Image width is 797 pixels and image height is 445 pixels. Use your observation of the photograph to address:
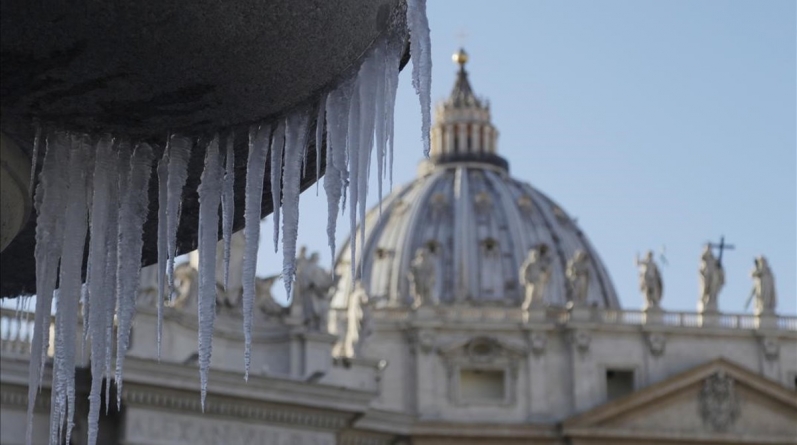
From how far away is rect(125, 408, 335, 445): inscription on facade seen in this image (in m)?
29.8

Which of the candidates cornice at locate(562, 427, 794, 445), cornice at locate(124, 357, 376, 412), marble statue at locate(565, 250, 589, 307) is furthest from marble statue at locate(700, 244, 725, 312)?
cornice at locate(124, 357, 376, 412)

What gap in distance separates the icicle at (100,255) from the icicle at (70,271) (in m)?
0.05

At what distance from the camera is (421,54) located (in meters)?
5.67

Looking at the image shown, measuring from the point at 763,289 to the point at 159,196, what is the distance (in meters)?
41.2

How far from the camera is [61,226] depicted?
564 cm

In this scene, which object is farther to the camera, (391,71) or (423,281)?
(423,281)

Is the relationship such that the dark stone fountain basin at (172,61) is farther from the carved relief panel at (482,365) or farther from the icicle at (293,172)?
the carved relief panel at (482,365)

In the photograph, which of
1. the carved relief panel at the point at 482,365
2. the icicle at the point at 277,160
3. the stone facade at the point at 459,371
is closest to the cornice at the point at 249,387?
the stone facade at the point at 459,371

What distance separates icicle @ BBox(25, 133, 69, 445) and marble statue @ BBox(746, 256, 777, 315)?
132ft

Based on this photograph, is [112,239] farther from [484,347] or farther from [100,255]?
[484,347]

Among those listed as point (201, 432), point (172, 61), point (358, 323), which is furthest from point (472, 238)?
point (172, 61)

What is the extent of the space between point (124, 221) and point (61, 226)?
22 cm

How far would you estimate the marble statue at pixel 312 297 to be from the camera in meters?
36.2

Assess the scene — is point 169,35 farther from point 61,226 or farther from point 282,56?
point 61,226
